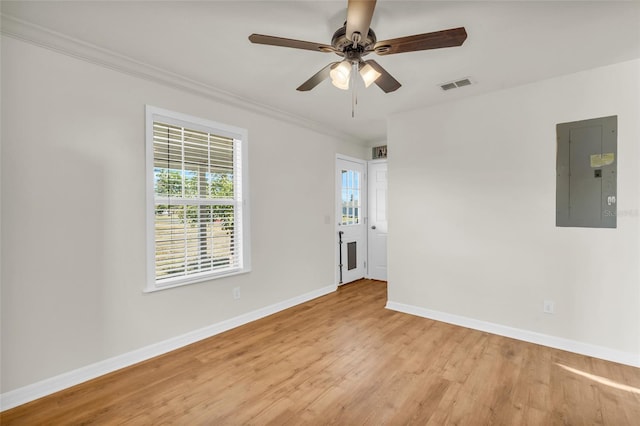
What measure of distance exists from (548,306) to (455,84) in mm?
2311

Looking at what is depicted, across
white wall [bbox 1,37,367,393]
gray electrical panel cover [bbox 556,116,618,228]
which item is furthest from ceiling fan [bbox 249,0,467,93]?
gray electrical panel cover [bbox 556,116,618,228]

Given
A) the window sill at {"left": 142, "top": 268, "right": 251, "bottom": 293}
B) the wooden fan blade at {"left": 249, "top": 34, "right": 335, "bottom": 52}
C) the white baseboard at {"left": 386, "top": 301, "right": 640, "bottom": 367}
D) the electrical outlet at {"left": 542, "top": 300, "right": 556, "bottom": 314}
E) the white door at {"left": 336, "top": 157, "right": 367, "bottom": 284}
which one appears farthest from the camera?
the white door at {"left": 336, "top": 157, "right": 367, "bottom": 284}

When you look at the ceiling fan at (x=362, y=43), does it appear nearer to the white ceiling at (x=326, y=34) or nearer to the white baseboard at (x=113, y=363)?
the white ceiling at (x=326, y=34)

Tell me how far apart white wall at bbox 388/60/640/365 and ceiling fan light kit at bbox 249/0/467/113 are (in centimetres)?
159

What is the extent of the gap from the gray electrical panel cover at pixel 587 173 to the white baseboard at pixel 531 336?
1.07 metres

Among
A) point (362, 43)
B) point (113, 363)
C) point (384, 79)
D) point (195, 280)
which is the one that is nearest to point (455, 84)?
point (384, 79)

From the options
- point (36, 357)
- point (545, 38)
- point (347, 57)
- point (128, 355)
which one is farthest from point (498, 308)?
Answer: point (36, 357)

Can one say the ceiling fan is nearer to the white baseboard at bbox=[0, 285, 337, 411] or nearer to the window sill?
the window sill

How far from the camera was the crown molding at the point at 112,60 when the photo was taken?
1.96 m

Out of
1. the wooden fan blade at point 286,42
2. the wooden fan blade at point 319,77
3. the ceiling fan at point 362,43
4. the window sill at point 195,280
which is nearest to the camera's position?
the ceiling fan at point 362,43

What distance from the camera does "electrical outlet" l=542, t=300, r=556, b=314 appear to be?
9.14 ft

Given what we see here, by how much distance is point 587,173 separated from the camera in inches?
103

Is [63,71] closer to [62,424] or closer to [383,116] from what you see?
[62,424]

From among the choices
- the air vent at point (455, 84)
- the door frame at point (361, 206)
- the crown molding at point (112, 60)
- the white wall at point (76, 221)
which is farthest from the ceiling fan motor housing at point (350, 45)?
the door frame at point (361, 206)
